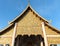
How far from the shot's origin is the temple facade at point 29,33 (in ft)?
77.7

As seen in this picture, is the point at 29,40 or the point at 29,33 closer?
the point at 29,33

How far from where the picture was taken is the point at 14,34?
2384 cm

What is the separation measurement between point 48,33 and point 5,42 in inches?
257

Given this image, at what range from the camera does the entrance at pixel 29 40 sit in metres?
24.0

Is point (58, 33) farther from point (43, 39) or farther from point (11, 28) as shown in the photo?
point (11, 28)

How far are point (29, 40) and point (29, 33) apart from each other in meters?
1.41

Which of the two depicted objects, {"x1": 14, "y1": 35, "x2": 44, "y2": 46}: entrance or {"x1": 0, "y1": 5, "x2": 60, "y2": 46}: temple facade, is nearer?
{"x1": 0, "y1": 5, "x2": 60, "y2": 46}: temple facade

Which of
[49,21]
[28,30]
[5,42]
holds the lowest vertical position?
[5,42]

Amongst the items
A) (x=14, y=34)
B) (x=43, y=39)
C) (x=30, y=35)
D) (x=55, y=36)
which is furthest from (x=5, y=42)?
(x=55, y=36)

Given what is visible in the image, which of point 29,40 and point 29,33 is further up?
point 29,33

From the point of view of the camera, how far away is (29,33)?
23.9 m

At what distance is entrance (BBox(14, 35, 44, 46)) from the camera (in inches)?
945

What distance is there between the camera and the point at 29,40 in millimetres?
24703

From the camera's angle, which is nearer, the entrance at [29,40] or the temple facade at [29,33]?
the temple facade at [29,33]
